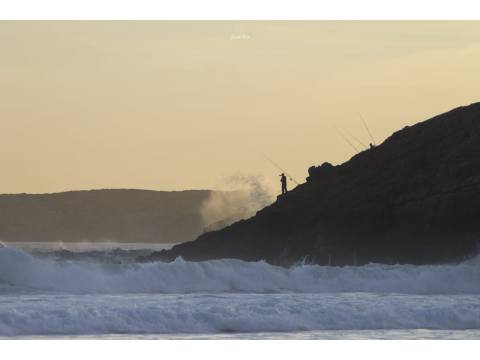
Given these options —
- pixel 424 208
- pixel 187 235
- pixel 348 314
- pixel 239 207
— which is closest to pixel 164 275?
pixel 348 314

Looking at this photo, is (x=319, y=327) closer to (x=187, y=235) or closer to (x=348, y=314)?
(x=348, y=314)

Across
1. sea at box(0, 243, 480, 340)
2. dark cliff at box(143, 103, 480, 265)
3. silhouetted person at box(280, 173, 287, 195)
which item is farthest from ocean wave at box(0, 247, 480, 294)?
silhouetted person at box(280, 173, 287, 195)

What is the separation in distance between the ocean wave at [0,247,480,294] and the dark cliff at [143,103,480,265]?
6731 millimetres

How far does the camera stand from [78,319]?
25609 mm

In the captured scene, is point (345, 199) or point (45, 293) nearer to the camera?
point (45, 293)

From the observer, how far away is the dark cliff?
45.4m

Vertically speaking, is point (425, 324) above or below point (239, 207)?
below

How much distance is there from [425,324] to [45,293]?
10150 mm

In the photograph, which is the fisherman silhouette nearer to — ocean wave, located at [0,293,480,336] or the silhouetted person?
the silhouetted person

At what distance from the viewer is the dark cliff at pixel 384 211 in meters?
45.4

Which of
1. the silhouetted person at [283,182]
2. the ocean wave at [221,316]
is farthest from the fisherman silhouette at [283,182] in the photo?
the ocean wave at [221,316]

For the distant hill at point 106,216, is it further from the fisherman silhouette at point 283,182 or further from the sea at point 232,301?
the sea at point 232,301

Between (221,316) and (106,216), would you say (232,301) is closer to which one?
(221,316)
